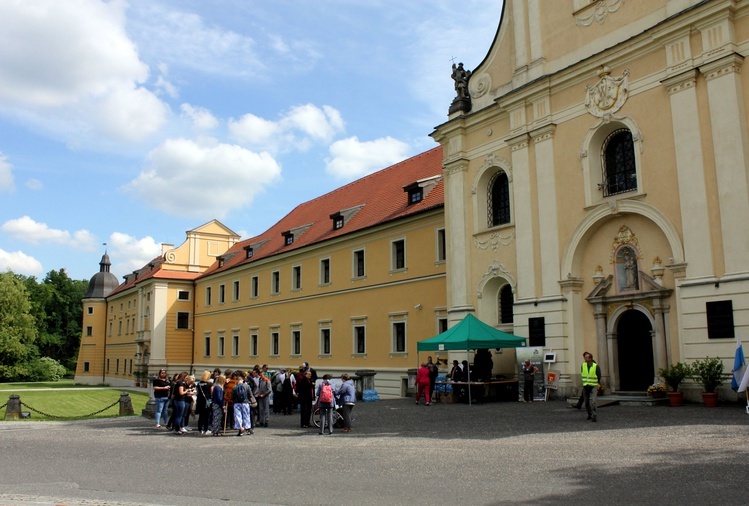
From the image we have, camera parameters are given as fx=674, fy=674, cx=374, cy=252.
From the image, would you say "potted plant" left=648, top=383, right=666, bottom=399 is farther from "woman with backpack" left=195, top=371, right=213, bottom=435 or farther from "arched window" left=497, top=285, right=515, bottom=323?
"woman with backpack" left=195, top=371, right=213, bottom=435

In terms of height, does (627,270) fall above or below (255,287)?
below

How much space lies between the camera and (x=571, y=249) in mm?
20672

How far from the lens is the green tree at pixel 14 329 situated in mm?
64625

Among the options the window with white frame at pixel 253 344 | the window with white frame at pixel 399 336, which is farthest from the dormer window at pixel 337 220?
the window with white frame at pixel 253 344

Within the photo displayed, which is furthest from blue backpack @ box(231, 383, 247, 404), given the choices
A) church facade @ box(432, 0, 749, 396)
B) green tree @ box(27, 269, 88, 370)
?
green tree @ box(27, 269, 88, 370)

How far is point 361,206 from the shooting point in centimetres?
3759

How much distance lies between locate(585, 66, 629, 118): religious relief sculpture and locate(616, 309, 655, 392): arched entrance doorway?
597cm

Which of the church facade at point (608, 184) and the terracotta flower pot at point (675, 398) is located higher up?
the church facade at point (608, 184)

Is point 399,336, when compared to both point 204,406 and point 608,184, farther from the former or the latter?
point 204,406

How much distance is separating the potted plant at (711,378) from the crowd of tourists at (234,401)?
→ 27.5 ft

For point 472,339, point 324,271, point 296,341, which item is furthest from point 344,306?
point 472,339

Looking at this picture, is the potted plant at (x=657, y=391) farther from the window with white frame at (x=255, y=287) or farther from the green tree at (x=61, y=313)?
the green tree at (x=61, y=313)

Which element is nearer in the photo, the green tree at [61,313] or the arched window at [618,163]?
the arched window at [618,163]

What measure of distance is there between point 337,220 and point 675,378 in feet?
77.2
